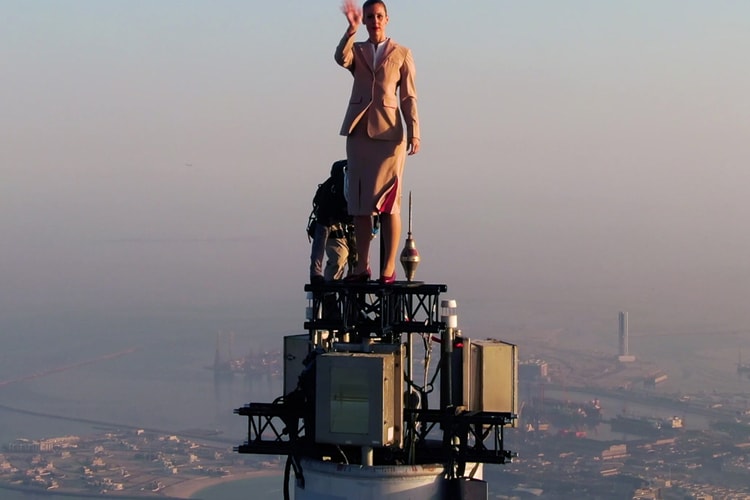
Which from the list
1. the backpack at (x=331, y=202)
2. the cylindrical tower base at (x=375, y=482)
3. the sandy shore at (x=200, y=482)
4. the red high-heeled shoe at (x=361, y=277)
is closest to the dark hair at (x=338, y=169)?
the backpack at (x=331, y=202)

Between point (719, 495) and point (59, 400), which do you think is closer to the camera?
point (719, 495)

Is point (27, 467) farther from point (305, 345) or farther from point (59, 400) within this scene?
point (305, 345)

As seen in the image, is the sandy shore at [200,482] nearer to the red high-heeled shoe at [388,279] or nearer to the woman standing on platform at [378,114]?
the red high-heeled shoe at [388,279]

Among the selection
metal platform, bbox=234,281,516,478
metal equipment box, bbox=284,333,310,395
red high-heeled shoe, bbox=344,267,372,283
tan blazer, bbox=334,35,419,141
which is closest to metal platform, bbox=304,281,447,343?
metal platform, bbox=234,281,516,478

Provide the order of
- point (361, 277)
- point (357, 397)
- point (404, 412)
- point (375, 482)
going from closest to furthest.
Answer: point (357, 397)
point (375, 482)
point (404, 412)
point (361, 277)

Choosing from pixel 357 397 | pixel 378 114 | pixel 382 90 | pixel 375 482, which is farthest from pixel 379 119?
pixel 375 482

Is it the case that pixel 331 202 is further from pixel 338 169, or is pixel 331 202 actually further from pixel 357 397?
pixel 357 397

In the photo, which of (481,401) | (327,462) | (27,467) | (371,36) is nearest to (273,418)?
(327,462)
